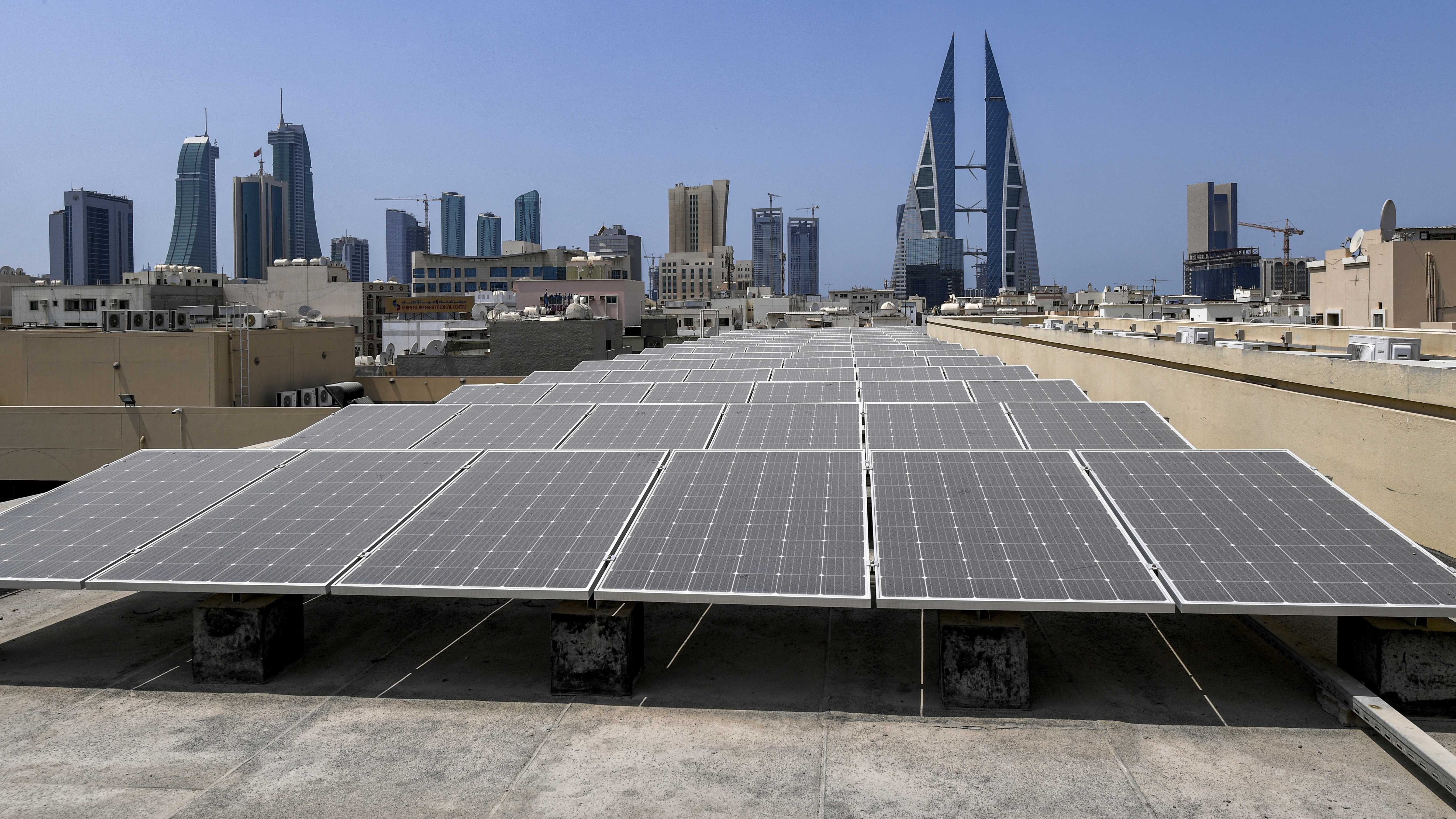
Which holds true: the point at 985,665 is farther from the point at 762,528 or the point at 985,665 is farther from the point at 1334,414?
the point at 1334,414

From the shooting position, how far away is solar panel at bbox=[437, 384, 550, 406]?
21.1 m

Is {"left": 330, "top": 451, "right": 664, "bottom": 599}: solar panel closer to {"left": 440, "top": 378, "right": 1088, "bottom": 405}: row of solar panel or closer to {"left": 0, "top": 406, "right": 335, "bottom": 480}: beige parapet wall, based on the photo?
{"left": 440, "top": 378, "right": 1088, "bottom": 405}: row of solar panel

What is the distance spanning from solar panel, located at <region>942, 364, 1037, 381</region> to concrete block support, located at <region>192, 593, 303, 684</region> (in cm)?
1657

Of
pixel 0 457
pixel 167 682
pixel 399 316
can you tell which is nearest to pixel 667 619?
pixel 167 682

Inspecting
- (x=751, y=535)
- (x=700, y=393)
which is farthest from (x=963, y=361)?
(x=751, y=535)

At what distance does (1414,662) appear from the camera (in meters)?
8.87

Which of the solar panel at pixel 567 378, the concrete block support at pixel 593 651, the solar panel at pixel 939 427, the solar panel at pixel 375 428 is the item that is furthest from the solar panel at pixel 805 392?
the concrete block support at pixel 593 651

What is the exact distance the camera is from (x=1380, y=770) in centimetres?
798

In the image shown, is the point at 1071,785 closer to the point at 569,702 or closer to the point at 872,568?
the point at 872,568

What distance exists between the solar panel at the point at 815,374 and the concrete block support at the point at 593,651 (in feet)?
54.3

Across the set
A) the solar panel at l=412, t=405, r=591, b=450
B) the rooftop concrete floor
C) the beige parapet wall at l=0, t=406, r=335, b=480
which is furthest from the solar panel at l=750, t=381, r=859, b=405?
the beige parapet wall at l=0, t=406, r=335, b=480

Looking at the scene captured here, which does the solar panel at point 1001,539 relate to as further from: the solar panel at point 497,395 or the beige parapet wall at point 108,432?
the beige parapet wall at point 108,432

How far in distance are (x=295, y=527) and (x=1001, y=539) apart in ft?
25.3

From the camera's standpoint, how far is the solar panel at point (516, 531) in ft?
31.6
